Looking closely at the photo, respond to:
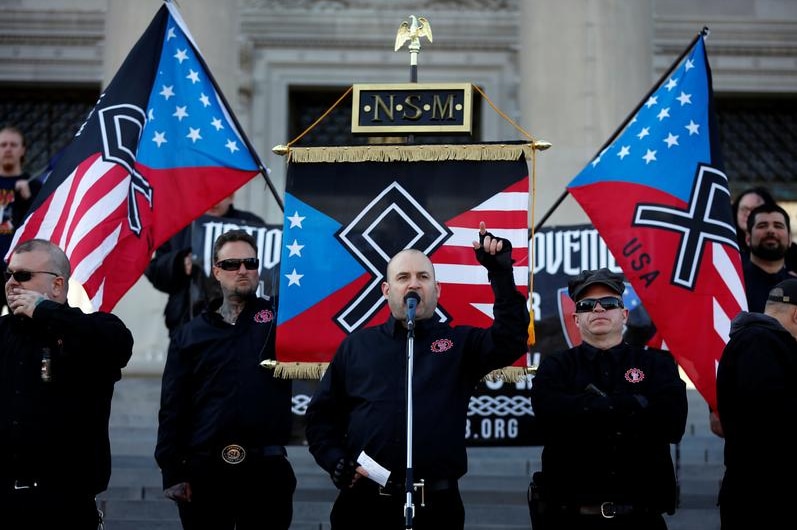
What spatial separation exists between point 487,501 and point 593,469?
310cm

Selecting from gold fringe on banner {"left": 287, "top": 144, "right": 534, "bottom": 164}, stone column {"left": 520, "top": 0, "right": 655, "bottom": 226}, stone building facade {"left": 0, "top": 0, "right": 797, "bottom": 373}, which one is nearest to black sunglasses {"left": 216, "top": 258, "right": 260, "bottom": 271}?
gold fringe on banner {"left": 287, "top": 144, "right": 534, "bottom": 164}

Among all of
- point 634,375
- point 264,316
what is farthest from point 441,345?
point 264,316

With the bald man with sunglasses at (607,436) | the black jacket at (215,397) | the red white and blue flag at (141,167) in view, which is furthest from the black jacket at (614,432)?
the red white and blue flag at (141,167)

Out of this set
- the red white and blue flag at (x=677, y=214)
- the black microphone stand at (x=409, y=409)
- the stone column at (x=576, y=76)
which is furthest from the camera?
the stone column at (x=576, y=76)

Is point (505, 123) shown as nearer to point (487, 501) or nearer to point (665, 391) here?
point (487, 501)

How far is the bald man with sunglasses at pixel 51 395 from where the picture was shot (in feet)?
18.9

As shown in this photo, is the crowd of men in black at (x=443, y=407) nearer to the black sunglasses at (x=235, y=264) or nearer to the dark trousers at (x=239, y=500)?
the dark trousers at (x=239, y=500)

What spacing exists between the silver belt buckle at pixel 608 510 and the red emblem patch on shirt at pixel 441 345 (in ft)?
3.20

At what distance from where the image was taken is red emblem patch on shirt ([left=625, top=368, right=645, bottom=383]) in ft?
19.6

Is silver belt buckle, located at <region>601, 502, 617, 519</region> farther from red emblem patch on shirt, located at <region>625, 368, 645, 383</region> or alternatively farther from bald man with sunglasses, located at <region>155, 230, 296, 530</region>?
bald man with sunglasses, located at <region>155, 230, 296, 530</region>

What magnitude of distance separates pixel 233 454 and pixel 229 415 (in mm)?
198

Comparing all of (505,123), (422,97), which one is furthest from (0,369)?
(505,123)

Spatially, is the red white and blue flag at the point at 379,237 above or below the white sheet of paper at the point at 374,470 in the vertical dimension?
above

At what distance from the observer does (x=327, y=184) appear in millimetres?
7203
